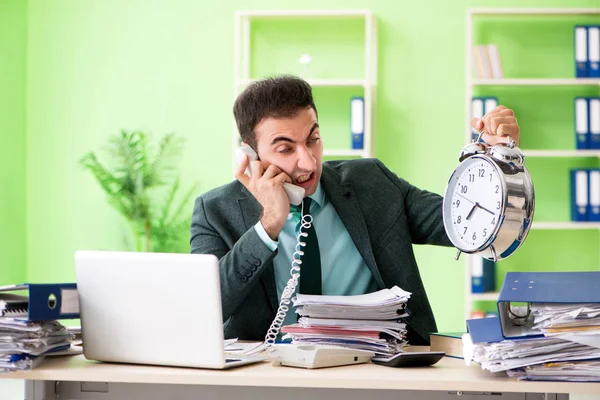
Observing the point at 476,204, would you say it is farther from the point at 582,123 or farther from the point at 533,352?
the point at 582,123

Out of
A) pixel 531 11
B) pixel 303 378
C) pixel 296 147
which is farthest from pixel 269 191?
pixel 531 11

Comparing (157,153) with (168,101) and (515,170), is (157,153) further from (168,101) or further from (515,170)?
(515,170)

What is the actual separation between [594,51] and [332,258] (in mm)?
3210

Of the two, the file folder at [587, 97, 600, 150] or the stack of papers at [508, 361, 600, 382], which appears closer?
the stack of papers at [508, 361, 600, 382]

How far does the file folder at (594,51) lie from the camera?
486 centimetres

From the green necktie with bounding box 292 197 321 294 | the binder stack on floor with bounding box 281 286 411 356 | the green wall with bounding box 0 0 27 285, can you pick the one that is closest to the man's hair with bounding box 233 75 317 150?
the green necktie with bounding box 292 197 321 294

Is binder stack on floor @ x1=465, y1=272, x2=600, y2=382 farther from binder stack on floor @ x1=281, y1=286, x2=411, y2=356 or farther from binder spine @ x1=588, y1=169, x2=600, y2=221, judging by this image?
binder spine @ x1=588, y1=169, x2=600, y2=221

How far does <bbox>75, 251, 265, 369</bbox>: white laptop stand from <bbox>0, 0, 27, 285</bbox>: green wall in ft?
12.9

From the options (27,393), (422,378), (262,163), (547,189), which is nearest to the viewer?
(422,378)

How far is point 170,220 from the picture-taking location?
537 centimetres

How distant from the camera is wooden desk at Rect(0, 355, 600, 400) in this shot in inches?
58.4

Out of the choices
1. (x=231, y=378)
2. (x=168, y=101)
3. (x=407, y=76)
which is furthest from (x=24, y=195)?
(x=231, y=378)

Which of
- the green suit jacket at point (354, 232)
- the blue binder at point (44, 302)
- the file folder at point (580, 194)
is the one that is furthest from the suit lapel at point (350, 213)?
the file folder at point (580, 194)

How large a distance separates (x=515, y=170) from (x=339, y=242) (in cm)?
78
